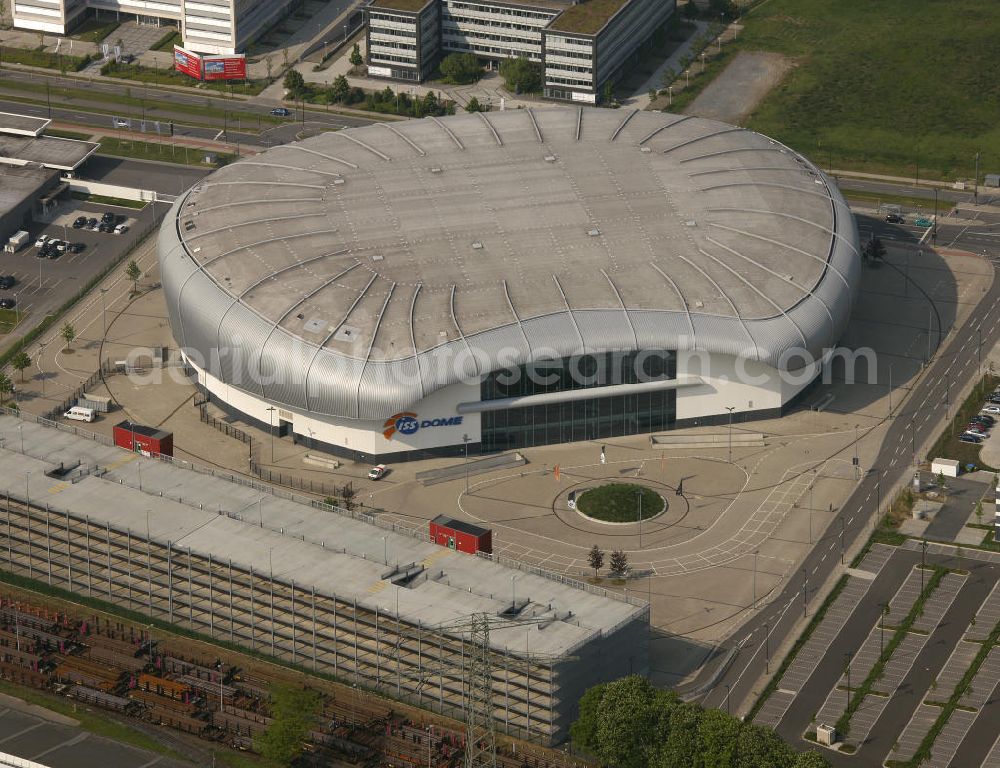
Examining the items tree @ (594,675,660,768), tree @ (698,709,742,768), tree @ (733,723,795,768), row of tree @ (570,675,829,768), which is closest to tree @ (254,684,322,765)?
row of tree @ (570,675,829,768)

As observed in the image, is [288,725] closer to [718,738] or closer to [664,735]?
[664,735]

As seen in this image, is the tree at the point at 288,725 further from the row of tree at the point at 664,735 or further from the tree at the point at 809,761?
the tree at the point at 809,761

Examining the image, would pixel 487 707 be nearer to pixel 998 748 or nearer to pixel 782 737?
pixel 782 737

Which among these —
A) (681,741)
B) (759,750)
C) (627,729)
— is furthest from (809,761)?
(627,729)

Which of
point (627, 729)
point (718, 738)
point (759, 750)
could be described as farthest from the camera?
point (627, 729)

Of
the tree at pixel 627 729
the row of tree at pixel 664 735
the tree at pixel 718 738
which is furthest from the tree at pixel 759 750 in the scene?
the tree at pixel 627 729

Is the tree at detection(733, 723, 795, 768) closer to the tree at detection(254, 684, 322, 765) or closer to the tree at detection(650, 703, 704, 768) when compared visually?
the tree at detection(650, 703, 704, 768)
